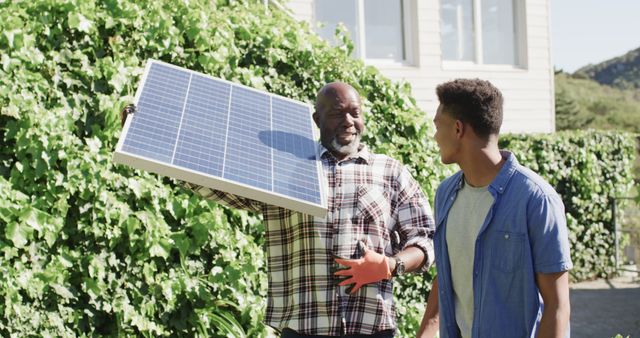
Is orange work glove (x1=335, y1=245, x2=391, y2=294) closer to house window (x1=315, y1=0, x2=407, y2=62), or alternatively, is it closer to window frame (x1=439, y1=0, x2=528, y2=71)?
house window (x1=315, y1=0, x2=407, y2=62)

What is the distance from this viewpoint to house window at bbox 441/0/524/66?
43.0ft

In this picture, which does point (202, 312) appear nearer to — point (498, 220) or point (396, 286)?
point (396, 286)

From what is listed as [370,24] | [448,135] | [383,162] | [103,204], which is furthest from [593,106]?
[448,135]

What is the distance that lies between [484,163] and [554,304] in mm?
539

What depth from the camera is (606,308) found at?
31.3 feet

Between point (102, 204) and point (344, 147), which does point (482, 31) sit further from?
point (344, 147)

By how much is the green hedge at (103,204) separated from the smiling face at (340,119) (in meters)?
1.71

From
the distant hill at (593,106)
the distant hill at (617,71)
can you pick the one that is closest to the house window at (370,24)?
the distant hill at (593,106)

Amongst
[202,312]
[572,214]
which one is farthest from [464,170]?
[572,214]

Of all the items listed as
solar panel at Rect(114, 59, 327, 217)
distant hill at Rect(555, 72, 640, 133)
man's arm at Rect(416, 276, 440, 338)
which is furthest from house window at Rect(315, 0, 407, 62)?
distant hill at Rect(555, 72, 640, 133)

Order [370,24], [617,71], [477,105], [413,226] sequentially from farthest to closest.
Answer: [617,71]
[370,24]
[413,226]
[477,105]

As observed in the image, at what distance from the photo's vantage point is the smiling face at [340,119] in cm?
350

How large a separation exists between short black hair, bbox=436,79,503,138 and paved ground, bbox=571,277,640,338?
5.88m

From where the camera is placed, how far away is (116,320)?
190 inches
